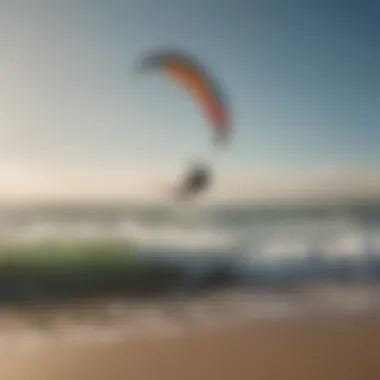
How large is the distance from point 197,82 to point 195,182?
16 centimetres

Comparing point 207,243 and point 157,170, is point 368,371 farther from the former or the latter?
point 157,170

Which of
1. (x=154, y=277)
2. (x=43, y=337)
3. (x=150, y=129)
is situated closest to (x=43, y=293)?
(x=43, y=337)

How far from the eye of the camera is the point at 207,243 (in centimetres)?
115

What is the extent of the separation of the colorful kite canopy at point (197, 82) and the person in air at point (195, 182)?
0.18 feet

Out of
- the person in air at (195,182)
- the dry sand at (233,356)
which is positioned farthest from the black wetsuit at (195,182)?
the dry sand at (233,356)

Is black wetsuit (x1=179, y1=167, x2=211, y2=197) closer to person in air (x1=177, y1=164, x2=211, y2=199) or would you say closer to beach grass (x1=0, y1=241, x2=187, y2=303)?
person in air (x1=177, y1=164, x2=211, y2=199)

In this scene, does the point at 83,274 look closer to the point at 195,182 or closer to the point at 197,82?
the point at 195,182

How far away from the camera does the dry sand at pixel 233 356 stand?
1072mm

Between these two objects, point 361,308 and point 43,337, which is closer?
point 43,337

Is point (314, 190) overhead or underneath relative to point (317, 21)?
underneath

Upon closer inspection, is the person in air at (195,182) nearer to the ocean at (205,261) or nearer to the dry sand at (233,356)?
the ocean at (205,261)

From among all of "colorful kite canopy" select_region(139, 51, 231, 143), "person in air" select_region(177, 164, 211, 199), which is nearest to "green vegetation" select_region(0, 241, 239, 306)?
"person in air" select_region(177, 164, 211, 199)

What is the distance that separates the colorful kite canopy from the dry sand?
33cm

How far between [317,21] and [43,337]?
685mm
